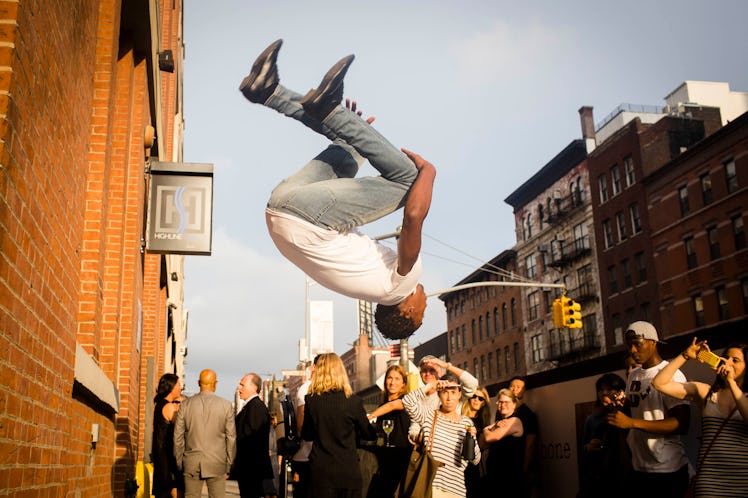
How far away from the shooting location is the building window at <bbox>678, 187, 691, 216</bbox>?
4216 cm

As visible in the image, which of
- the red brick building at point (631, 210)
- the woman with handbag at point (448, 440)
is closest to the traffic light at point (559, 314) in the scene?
the woman with handbag at point (448, 440)

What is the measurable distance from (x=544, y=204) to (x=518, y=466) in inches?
2059

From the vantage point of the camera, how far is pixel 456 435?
7.04 meters

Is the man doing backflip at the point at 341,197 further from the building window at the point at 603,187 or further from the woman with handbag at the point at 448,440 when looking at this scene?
the building window at the point at 603,187

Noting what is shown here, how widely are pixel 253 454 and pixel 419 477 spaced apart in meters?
2.94

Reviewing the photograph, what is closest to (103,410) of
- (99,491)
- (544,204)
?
(99,491)

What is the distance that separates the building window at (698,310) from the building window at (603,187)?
37.6 ft

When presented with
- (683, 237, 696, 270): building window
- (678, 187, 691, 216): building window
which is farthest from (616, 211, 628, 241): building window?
(683, 237, 696, 270): building window

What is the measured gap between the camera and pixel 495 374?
6581 centimetres

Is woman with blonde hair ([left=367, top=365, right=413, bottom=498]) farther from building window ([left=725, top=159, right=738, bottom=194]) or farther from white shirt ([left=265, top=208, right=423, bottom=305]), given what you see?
building window ([left=725, top=159, right=738, bottom=194])

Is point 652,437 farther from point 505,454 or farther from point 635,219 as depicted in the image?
point 635,219

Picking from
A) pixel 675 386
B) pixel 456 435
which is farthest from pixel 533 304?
pixel 675 386

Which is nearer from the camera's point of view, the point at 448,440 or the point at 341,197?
the point at 448,440

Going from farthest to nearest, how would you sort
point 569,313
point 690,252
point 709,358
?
point 690,252 → point 569,313 → point 709,358
